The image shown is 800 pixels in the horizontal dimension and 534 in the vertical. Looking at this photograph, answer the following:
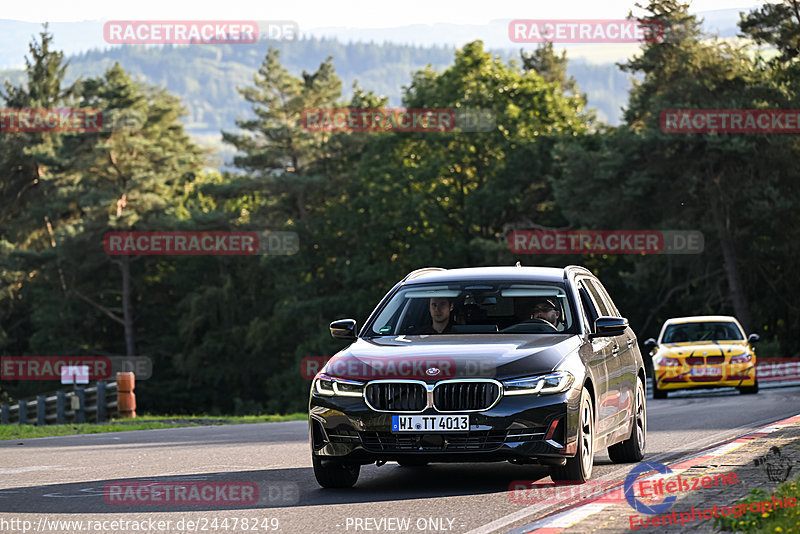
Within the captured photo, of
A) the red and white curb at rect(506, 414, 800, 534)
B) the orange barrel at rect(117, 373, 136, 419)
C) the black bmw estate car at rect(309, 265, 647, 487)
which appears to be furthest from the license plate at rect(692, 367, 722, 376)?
the black bmw estate car at rect(309, 265, 647, 487)

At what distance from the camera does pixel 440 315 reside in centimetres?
1112

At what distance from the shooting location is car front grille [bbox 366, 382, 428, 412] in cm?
959

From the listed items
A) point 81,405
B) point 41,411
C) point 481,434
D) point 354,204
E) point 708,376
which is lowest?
point 41,411

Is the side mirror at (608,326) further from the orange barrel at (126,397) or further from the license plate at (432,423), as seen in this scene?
the orange barrel at (126,397)

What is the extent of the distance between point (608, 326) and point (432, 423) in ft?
6.89

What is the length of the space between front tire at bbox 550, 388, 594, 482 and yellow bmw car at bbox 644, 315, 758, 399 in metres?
16.9

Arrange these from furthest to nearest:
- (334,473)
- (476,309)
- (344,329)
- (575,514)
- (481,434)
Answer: (476,309), (344,329), (334,473), (481,434), (575,514)

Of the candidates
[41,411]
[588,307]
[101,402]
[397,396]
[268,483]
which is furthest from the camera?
[41,411]

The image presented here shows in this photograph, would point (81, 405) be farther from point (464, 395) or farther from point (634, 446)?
point (464, 395)

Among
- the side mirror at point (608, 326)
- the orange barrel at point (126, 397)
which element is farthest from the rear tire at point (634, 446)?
the orange barrel at point (126, 397)

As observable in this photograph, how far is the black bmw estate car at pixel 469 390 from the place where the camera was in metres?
9.56

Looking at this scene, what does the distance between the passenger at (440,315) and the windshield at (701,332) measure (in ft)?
56.5

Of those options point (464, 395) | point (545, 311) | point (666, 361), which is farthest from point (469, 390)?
point (666, 361)

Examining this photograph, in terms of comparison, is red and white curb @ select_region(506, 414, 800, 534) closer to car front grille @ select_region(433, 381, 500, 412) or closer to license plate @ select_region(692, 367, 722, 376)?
car front grille @ select_region(433, 381, 500, 412)
